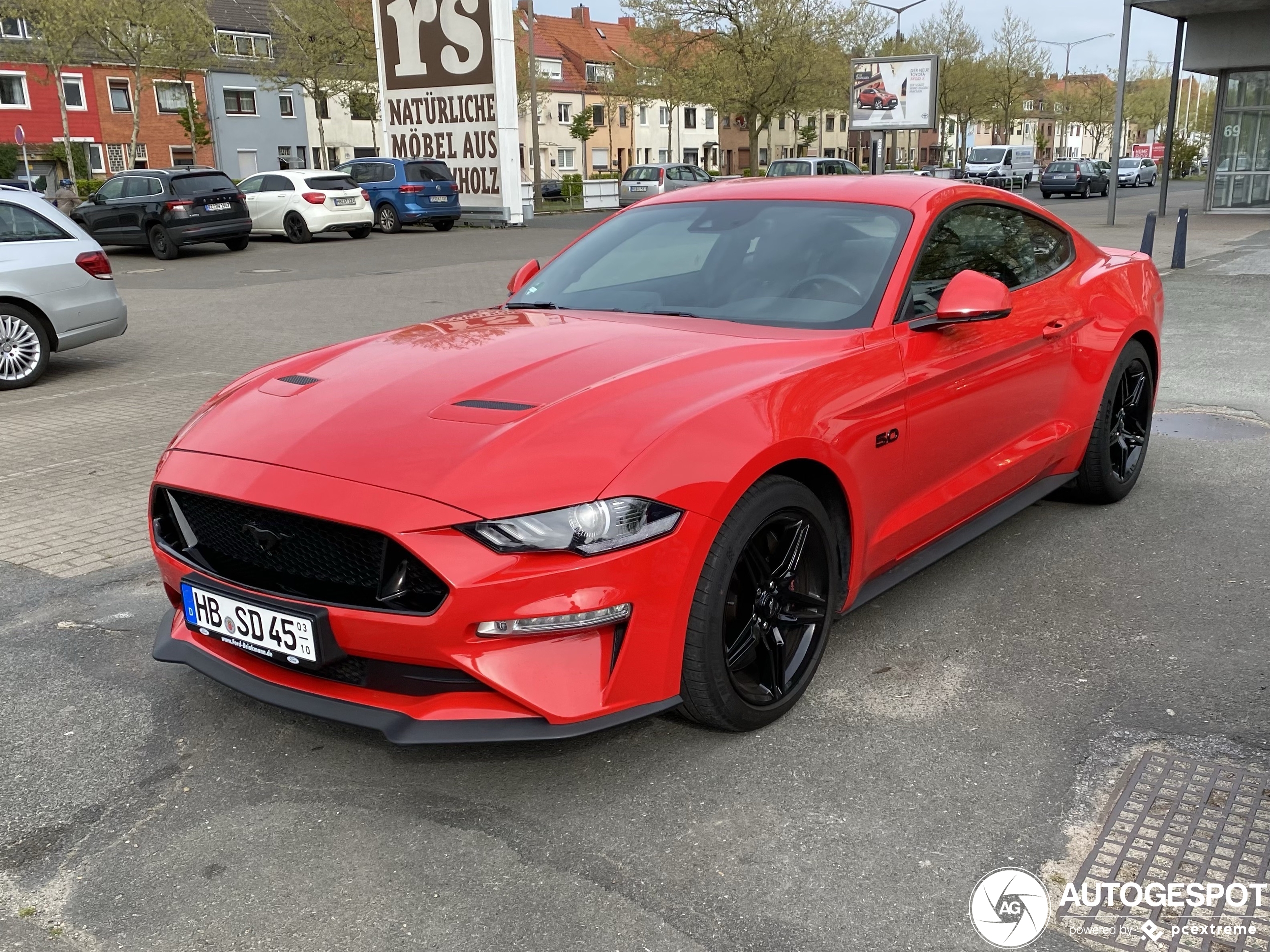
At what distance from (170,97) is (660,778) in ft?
202

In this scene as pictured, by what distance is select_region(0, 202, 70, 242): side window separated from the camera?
30.0 feet

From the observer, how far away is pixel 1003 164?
54.7m

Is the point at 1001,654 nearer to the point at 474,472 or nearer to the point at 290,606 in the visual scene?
the point at 474,472

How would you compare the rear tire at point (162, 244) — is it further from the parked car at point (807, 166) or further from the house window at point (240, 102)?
the house window at point (240, 102)

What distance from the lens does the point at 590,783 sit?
10.1 ft

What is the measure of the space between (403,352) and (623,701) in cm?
148

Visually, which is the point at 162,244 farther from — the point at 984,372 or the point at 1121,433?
the point at 984,372

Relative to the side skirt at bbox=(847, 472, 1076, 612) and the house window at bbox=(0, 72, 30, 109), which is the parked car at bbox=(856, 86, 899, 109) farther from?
the side skirt at bbox=(847, 472, 1076, 612)

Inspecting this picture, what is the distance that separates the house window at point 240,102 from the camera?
5847 cm

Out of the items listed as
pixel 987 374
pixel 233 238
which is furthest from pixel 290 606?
pixel 233 238

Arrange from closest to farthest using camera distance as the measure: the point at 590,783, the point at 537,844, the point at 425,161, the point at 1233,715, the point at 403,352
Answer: the point at 537,844 < the point at 590,783 < the point at 1233,715 < the point at 403,352 < the point at 425,161

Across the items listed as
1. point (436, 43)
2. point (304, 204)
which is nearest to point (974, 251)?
point (304, 204)

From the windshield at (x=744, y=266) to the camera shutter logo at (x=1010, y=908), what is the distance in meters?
1.78

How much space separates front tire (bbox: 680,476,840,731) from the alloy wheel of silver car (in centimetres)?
808
